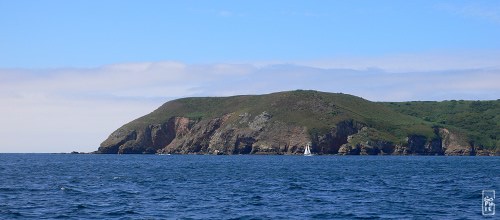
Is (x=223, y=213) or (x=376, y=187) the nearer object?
(x=223, y=213)

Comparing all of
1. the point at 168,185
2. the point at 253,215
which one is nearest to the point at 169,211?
the point at 253,215

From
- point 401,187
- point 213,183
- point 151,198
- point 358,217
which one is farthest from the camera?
point 213,183

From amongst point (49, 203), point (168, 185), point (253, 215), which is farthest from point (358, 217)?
point (168, 185)

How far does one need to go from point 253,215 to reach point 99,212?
33.3 feet

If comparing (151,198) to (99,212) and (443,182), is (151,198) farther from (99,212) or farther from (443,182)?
(443,182)

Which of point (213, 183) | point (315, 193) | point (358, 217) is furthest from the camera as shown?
point (213, 183)

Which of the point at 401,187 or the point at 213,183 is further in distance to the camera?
the point at 213,183

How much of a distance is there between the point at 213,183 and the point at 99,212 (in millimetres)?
30270

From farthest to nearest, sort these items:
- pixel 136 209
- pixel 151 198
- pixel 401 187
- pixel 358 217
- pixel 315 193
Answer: pixel 401 187, pixel 315 193, pixel 151 198, pixel 136 209, pixel 358 217

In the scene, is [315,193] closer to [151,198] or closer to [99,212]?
[151,198]

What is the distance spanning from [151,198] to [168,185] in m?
16.2

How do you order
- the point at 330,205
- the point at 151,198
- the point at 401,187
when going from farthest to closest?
the point at 401,187 < the point at 151,198 < the point at 330,205

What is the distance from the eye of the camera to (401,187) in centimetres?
7050

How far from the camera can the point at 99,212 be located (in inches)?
1891
